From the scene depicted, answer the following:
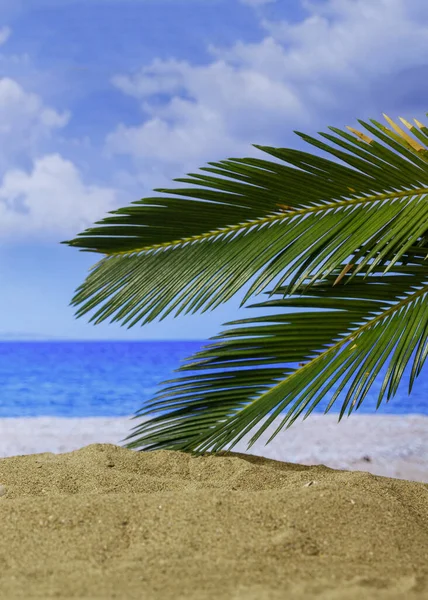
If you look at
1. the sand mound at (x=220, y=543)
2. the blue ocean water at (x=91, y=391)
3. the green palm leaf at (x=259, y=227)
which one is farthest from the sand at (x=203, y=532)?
the blue ocean water at (x=91, y=391)

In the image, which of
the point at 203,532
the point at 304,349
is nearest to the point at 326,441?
the point at 304,349

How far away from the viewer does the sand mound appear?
81cm

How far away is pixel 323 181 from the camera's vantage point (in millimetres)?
1640

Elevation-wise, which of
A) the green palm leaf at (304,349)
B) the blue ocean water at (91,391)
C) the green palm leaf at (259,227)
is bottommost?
the blue ocean water at (91,391)

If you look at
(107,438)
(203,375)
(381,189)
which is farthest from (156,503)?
(107,438)

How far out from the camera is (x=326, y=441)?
4.39 meters

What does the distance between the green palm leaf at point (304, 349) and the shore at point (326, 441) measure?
1.64 m

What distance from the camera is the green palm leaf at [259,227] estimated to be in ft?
5.26

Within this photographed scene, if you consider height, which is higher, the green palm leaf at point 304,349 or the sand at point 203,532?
the green palm leaf at point 304,349

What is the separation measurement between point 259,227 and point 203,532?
2.97 ft

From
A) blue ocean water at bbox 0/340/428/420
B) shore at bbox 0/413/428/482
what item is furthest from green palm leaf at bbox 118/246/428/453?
blue ocean water at bbox 0/340/428/420

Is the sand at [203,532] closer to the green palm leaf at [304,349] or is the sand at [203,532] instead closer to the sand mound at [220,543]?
the sand mound at [220,543]

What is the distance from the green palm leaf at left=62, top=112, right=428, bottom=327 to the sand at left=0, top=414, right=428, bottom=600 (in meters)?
0.42

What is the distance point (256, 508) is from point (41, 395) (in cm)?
910
